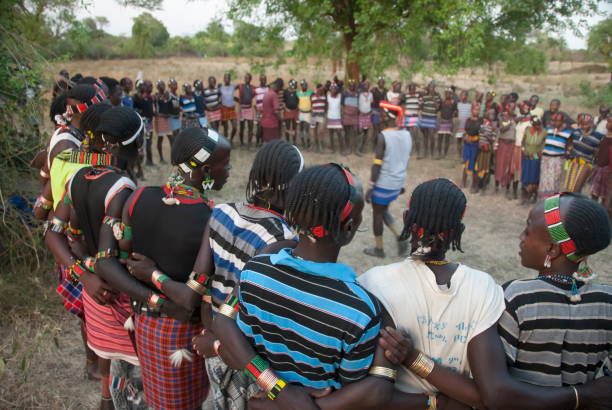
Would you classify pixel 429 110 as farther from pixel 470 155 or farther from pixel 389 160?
pixel 389 160

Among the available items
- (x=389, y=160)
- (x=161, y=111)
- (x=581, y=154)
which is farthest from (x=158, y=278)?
(x=161, y=111)

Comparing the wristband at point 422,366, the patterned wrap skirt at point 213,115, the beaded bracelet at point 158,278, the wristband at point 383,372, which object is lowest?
the wristband at point 422,366

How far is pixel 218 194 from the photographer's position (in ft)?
26.1

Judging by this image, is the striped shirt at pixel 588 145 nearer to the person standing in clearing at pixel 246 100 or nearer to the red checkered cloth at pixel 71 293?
the red checkered cloth at pixel 71 293

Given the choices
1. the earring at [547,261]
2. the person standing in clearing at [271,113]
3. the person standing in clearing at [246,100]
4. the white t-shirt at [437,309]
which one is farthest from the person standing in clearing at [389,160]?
the person standing in clearing at [246,100]

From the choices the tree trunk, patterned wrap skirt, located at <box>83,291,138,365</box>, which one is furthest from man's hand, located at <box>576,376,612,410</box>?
the tree trunk

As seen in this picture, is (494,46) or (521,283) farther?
(494,46)

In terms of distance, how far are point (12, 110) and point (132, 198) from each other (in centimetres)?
324

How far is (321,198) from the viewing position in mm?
1444

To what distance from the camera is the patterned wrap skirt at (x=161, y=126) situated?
9.42m

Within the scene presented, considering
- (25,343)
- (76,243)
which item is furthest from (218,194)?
(76,243)

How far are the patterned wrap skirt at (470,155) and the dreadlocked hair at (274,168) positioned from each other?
7139mm

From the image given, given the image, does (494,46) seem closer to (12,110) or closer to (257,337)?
(12,110)

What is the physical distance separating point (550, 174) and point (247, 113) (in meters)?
6.60
